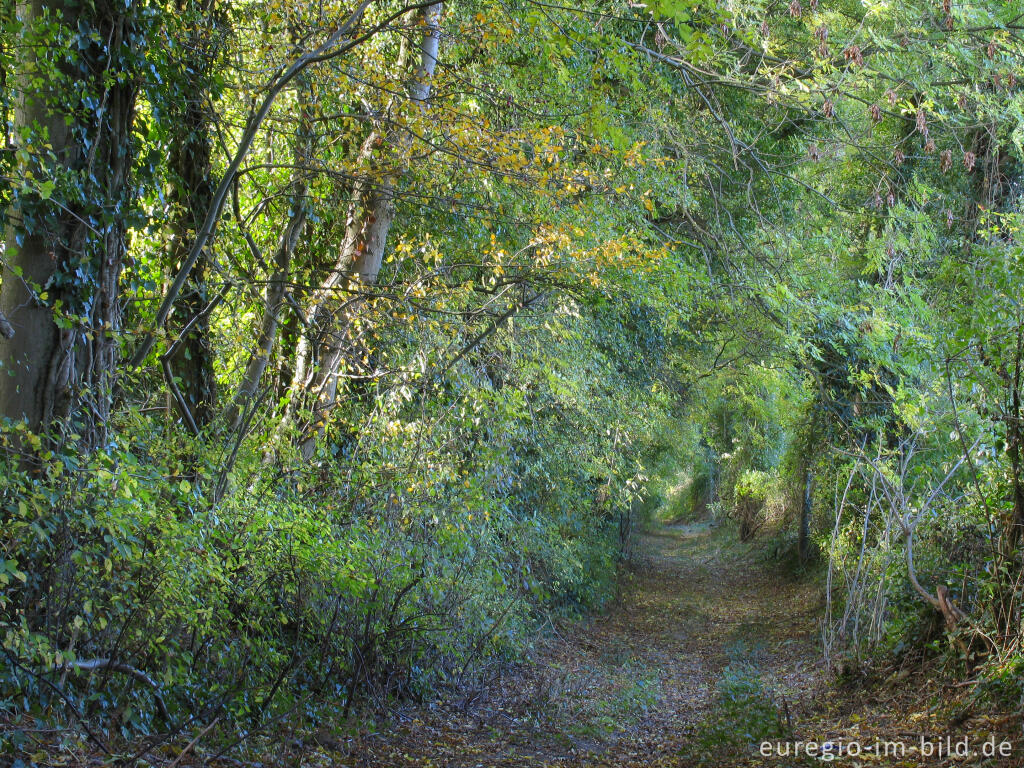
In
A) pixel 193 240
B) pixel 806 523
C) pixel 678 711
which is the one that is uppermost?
pixel 193 240

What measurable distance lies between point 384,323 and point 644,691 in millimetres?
5433

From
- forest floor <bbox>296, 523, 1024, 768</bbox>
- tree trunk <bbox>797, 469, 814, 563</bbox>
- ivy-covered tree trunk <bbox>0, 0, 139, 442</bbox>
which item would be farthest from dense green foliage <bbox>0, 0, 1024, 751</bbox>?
tree trunk <bbox>797, 469, 814, 563</bbox>

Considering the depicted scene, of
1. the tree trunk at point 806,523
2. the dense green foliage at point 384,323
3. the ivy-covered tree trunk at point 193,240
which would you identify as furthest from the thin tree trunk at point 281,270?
the tree trunk at point 806,523

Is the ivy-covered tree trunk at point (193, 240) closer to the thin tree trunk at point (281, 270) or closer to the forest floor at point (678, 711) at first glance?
the thin tree trunk at point (281, 270)

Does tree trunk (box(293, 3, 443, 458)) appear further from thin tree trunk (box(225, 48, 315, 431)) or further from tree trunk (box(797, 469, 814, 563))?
tree trunk (box(797, 469, 814, 563))

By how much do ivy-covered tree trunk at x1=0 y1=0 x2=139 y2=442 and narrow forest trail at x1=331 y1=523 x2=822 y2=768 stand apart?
10.8ft

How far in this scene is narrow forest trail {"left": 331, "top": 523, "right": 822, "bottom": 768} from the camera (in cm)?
659

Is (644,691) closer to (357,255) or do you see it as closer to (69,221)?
(357,255)

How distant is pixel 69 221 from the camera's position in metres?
5.32

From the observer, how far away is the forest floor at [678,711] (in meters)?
5.83

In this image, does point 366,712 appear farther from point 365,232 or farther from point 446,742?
point 365,232

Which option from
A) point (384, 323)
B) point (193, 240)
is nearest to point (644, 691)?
point (384, 323)

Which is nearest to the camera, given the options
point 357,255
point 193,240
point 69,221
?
point 69,221

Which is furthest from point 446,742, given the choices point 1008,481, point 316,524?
point 1008,481
